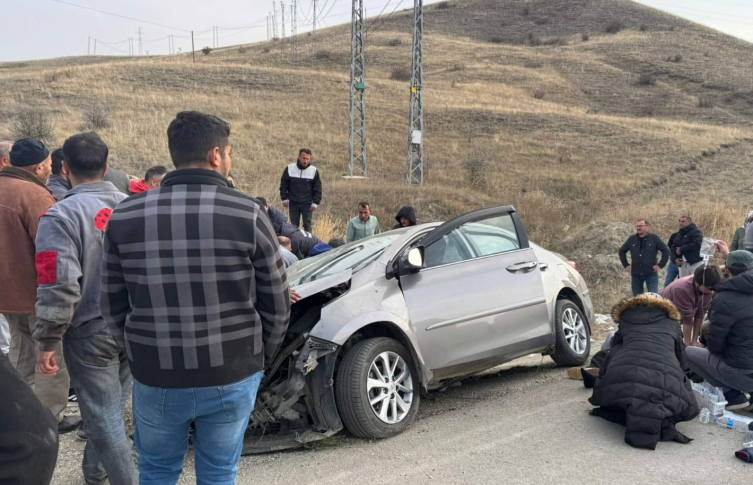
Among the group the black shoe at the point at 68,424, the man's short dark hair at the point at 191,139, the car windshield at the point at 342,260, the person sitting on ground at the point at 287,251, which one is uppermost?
the man's short dark hair at the point at 191,139

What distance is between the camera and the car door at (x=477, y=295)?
5027 millimetres

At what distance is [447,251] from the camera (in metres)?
5.40

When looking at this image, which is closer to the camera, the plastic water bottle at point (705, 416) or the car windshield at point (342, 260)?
the plastic water bottle at point (705, 416)

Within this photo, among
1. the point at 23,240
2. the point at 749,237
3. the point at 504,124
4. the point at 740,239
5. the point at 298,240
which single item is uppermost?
the point at 504,124

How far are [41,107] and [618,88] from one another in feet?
130

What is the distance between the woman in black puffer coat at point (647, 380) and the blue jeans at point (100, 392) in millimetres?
3344

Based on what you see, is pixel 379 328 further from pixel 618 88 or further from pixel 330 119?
pixel 618 88

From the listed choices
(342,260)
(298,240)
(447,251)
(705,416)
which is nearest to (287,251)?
(298,240)

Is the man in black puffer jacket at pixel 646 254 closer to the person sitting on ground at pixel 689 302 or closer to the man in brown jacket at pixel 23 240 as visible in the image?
the person sitting on ground at pixel 689 302

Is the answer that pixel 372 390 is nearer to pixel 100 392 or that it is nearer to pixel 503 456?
pixel 503 456

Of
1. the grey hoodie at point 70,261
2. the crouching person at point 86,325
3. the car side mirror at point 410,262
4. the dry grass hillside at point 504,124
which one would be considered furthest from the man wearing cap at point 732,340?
the dry grass hillside at point 504,124

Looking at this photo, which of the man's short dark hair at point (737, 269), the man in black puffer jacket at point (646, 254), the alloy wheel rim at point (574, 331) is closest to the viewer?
the man's short dark hair at point (737, 269)

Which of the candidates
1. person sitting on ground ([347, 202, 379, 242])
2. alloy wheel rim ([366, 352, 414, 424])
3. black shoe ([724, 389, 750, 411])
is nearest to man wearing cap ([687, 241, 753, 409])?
black shoe ([724, 389, 750, 411])

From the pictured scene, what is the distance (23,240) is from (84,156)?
2.97 feet
